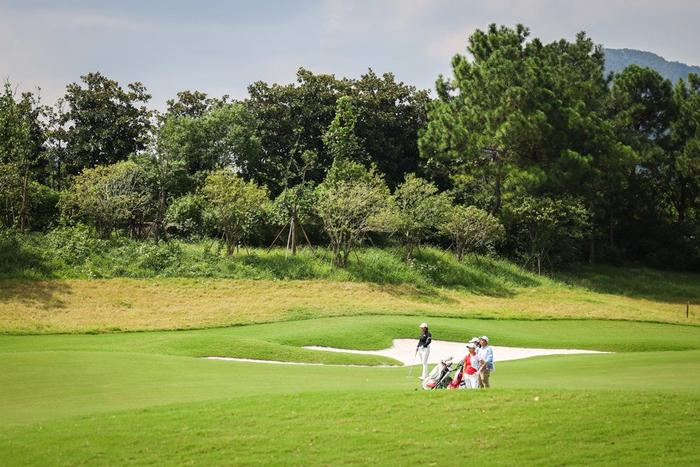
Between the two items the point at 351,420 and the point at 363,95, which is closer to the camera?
the point at 351,420

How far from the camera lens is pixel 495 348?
3684 cm

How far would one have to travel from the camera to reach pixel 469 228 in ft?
201

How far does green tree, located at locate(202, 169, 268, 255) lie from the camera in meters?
53.1

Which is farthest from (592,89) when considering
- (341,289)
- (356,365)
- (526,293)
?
(356,365)

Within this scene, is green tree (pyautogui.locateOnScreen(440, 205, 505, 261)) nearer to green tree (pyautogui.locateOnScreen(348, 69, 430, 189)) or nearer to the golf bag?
green tree (pyautogui.locateOnScreen(348, 69, 430, 189))

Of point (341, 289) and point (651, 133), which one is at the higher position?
point (651, 133)

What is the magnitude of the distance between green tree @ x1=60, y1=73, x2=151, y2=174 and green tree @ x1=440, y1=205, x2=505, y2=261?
2581 cm

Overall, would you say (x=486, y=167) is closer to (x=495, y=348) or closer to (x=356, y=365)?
(x=495, y=348)

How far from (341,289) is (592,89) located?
3431cm

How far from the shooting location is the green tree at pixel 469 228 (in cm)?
6100

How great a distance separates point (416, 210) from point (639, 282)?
75.7 feet

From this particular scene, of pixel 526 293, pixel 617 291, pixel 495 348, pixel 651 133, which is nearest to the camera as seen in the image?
pixel 495 348

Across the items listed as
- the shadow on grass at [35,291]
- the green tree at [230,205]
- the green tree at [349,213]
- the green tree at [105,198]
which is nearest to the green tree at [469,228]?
the green tree at [349,213]

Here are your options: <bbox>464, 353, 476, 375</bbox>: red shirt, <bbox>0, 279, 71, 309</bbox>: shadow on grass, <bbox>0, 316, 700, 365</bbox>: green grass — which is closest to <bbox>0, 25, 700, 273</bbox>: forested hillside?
<bbox>0, 279, 71, 309</bbox>: shadow on grass
